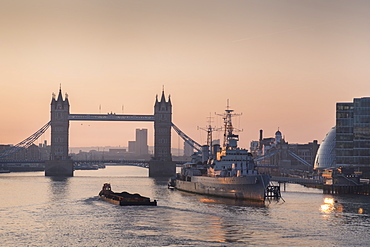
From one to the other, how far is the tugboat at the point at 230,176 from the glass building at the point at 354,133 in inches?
1433

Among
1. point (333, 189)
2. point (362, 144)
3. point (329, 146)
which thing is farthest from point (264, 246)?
point (329, 146)

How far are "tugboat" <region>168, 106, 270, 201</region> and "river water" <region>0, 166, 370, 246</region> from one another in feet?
8.96

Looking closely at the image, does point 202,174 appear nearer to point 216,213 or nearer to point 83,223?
point 216,213

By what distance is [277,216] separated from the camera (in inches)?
3044

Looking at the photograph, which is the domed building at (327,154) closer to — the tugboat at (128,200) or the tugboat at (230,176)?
the tugboat at (230,176)

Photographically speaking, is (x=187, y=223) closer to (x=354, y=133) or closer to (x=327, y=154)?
(x=354, y=133)

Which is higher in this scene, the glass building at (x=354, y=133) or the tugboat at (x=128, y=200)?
the glass building at (x=354, y=133)

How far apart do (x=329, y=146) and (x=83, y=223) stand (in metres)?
121

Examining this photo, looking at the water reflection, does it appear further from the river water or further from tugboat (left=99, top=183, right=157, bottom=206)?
tugboat (left=99, top=183, right=157, bottom=206)

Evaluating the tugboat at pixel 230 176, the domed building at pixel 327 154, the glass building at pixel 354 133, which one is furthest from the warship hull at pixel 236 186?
the domed building at pixel 327 154

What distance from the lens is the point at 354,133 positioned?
478 ft

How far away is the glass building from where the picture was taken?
144000mm

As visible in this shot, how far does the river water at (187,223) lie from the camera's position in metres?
60.8

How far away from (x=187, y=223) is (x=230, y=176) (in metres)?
32.7
